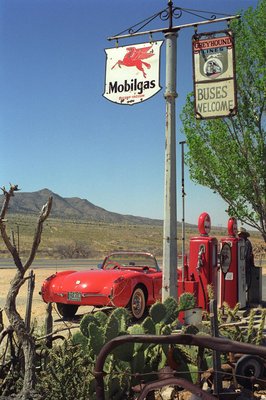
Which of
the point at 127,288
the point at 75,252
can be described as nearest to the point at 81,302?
the point at 127,288

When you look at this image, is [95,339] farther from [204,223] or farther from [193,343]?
[204,223]

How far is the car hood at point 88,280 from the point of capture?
9516 mm

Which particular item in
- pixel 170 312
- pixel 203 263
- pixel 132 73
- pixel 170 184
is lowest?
pixel 170 312

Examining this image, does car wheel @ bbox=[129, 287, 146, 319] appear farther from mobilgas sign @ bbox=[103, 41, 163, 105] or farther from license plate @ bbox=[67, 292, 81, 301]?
mobilgas sign @ bbox=[103, 41, 163, 105]

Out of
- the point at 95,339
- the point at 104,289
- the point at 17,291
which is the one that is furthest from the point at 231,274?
the point at 17,291

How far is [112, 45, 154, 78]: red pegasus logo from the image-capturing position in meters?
7.29

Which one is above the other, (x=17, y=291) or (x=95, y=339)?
(x=17, y=291)

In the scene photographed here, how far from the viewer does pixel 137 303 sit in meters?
9.68

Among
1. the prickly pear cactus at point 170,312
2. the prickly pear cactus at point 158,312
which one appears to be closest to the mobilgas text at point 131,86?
the prickly pear cactus at point 170,312

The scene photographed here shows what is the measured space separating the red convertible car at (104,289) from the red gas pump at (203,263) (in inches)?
46.8

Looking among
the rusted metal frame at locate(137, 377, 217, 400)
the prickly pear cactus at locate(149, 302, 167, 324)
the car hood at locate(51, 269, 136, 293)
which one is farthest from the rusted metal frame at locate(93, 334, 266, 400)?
the car hood at locate(51, 269, 136, 293)

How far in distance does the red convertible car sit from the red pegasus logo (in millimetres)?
3812

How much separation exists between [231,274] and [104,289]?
239cm

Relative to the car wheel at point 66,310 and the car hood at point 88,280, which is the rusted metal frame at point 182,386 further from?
the car wheel at point 66,310
